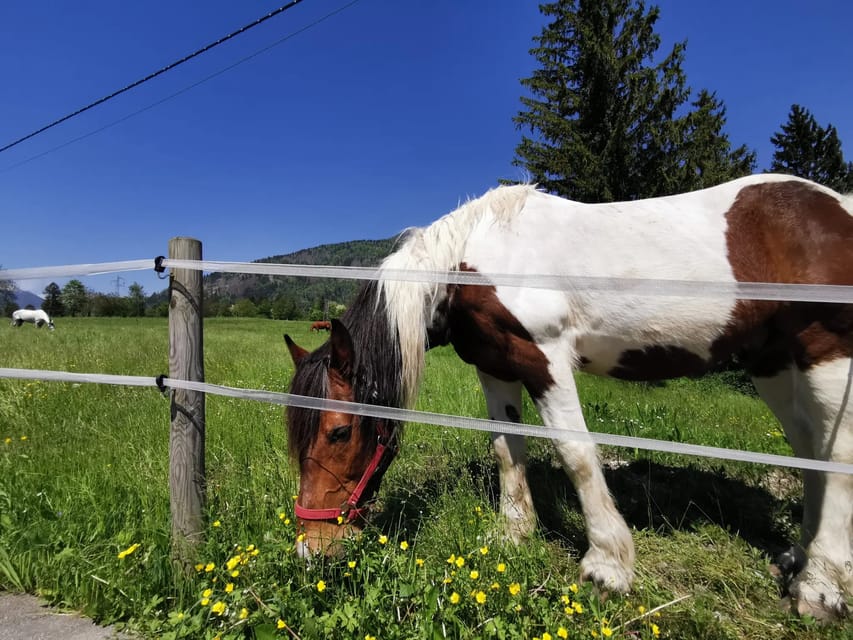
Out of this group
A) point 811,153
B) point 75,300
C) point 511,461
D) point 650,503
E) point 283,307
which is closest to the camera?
point 511,461

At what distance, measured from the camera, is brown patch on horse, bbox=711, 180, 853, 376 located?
172 cm

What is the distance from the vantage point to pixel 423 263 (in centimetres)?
206

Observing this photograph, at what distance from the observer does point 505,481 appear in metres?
2.38

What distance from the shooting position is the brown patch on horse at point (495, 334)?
191cm

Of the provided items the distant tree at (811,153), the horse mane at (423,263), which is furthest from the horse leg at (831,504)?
the distant tree at (811,153)

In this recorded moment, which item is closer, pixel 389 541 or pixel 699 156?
pixel 389 541

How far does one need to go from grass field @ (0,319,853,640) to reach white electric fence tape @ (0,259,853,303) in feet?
3.67

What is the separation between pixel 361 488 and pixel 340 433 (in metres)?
0.28

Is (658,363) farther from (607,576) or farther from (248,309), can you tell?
(248,309)

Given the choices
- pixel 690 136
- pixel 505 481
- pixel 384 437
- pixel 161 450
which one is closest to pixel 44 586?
pixel 161 450

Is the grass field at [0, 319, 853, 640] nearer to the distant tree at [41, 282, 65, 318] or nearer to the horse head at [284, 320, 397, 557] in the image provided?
the horse head at [284, 320, 397, 557]

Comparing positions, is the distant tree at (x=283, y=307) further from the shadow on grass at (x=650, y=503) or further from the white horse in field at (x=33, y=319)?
the shadow on grass at (x=650, y=503)

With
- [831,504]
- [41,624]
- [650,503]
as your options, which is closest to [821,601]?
[831,504]

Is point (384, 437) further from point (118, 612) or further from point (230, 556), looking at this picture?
point (118, 612)
